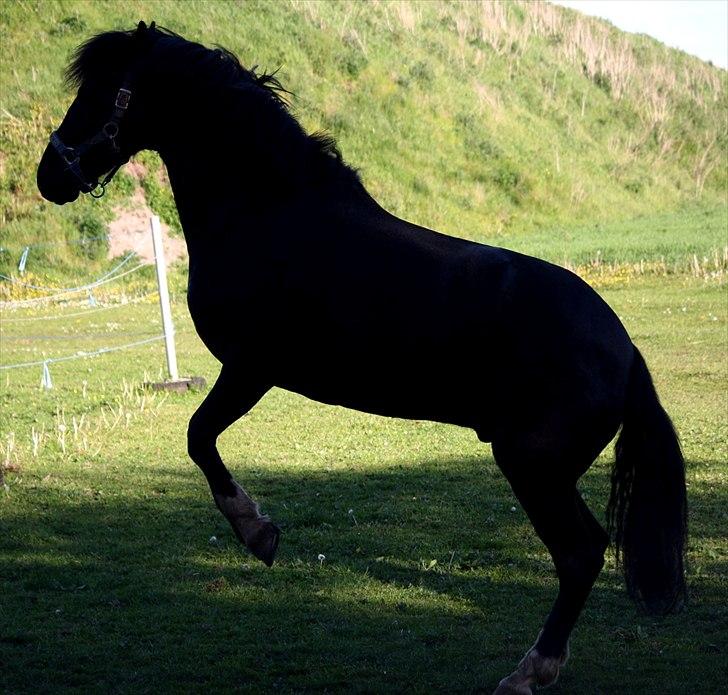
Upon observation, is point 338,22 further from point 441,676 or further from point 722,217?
point 441,676

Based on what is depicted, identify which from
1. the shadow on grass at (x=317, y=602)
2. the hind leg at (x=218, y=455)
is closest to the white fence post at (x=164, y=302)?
the shadow on grass at (x=317, y=602)

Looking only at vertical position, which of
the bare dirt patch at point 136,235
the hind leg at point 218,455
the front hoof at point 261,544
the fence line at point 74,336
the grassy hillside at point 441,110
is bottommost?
the fence line at point 74,336

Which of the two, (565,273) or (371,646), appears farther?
(371,646)

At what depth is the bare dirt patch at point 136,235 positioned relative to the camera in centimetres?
3381

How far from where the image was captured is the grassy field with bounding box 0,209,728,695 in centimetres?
551

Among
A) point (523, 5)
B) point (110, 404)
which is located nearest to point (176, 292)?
point (110, 404)

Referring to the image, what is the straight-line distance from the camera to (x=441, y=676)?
535cm

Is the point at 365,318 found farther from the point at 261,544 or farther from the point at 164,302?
the point at 164,302

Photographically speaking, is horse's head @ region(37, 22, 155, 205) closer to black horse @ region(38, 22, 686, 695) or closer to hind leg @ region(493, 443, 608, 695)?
black horse @ region(38, 22, 686, 695)

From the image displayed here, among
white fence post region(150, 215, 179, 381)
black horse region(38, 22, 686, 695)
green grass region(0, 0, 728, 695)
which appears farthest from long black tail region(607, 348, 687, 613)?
white fence post region(150, 215, 179, 381)

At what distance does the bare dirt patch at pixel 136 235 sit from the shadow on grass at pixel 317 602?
24.9 metres

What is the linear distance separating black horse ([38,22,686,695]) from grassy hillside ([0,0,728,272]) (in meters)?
28.3

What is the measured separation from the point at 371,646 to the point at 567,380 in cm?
193

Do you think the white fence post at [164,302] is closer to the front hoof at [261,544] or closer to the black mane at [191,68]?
the black mane at [191,68]
